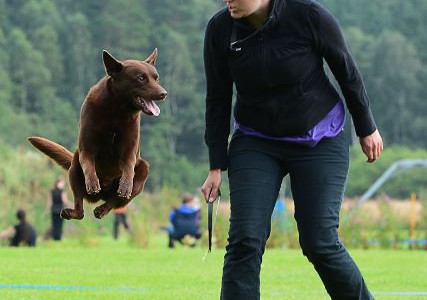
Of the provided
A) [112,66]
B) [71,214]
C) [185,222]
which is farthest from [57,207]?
[112,66]

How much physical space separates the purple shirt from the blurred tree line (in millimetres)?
69126

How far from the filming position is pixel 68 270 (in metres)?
13.0

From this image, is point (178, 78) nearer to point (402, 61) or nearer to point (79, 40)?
point (79, 40)

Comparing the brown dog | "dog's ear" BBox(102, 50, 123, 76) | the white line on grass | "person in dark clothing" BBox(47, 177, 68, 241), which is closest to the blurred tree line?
"person in dark clothing" BBox(47, 177, 68, 241)

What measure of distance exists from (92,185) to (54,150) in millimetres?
788

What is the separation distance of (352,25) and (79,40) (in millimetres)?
26583

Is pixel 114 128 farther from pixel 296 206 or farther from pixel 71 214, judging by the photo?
pixel 296 206

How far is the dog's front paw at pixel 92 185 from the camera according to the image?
22.5 feet

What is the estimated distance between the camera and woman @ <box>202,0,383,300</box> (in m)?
5.79

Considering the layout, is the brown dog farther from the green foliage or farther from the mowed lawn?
the green foliage

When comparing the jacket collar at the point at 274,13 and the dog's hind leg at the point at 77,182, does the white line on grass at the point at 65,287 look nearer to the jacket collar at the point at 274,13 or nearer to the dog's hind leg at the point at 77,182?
the dog's hind leg at the point at 77,182

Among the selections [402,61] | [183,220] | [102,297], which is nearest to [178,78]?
[402,61]

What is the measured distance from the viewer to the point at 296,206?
19.5ft

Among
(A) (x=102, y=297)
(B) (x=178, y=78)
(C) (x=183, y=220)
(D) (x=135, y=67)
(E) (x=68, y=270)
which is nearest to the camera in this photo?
(D) (x=135, y=67)
